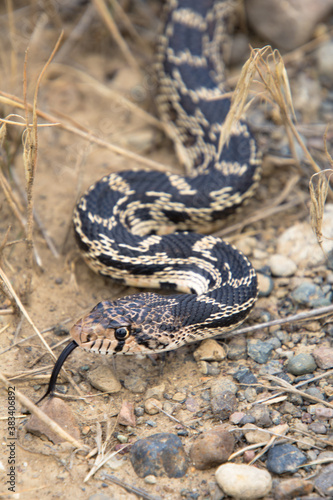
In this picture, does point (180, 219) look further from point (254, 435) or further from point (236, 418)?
point (254, 435)

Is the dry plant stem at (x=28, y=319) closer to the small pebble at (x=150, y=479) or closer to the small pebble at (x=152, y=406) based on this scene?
the small pebble at (x=152, y=406)

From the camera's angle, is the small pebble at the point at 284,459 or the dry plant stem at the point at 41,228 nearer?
the small pebble at the point at 284,459

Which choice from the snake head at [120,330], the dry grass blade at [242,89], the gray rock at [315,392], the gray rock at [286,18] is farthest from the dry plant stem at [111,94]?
the gray rock at [315,392]

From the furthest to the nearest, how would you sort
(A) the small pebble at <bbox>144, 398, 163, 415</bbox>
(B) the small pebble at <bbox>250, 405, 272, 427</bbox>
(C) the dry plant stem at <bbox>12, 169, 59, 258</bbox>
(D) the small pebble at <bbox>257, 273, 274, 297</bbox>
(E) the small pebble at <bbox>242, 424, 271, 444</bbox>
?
(C) the dry plant stem at <bbox>12, 169, 59, 258</bbox> → (D) the small pebble at <bbox>257, 273, 274, 297</bbox> → (A) the small pebble at <bbox>144, 398, 163, 415</bbox> → (B) the small pebble at <bbox>250, 405, 272, 427</bbox> → (E) the small pebble at <bbox>242, 424, 271, 444</bbox>

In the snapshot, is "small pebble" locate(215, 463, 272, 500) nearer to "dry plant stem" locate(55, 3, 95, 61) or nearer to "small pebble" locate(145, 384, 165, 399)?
"small pebble" locate(145, 384, 165, 399)

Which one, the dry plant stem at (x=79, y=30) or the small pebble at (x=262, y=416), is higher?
the dry plant stem at (x=79, y=30)

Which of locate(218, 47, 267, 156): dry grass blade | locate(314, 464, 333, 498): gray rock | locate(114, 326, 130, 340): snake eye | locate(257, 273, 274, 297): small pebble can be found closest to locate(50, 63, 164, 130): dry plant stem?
locate(218, 47, 267, 156): dry grass blade
